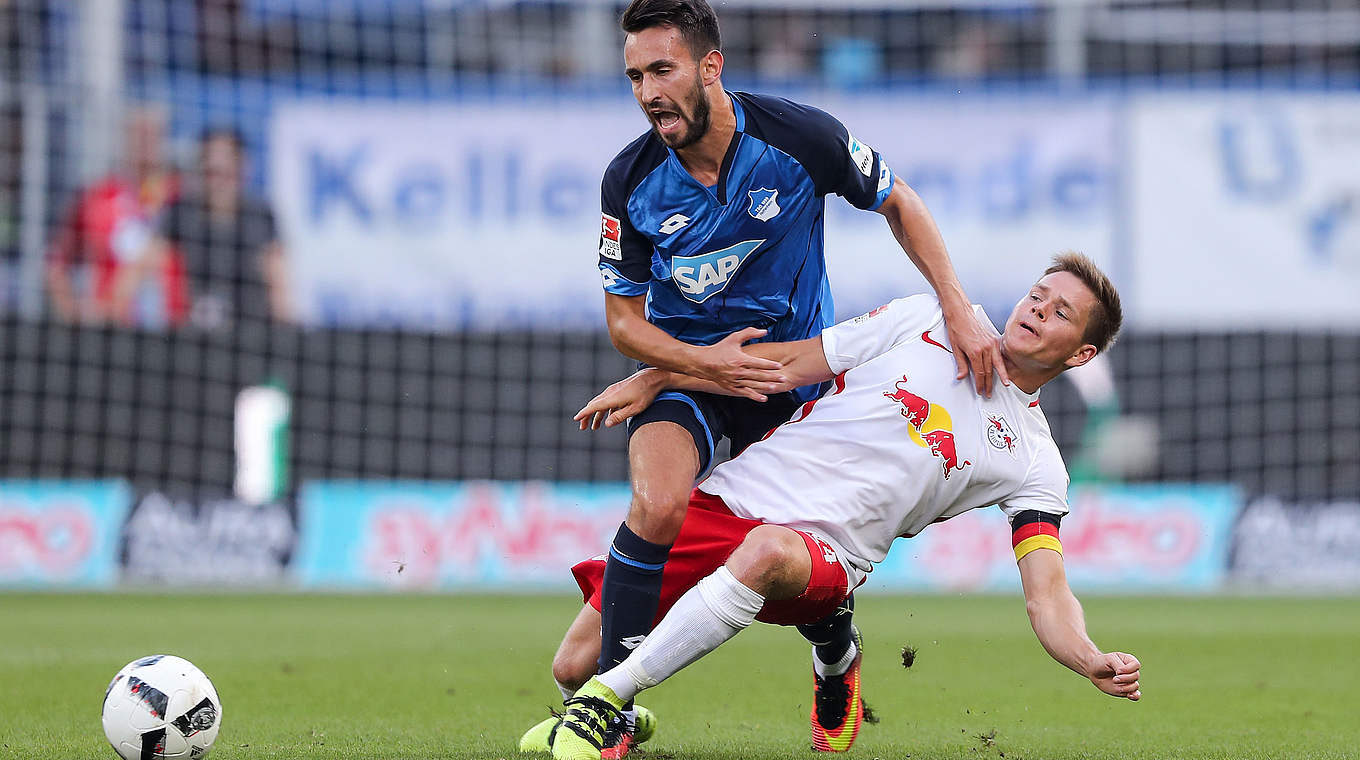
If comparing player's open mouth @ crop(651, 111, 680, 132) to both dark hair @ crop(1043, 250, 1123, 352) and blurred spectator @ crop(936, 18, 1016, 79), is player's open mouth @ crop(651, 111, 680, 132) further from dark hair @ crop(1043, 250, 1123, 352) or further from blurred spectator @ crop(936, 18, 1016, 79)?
blurred spectator @ crop(936, 18, 1016, 79)

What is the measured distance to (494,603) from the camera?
1140 cm

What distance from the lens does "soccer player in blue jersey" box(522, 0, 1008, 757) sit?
4.73 meters

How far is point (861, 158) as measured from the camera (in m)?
5.09

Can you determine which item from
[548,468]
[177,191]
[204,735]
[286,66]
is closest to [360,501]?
[548,468]

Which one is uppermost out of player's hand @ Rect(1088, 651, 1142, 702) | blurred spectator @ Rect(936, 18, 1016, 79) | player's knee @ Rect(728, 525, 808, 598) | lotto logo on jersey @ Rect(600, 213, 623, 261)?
blurred spectator @ Rect(936, 18, 1016, 79)

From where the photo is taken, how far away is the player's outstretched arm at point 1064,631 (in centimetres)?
404

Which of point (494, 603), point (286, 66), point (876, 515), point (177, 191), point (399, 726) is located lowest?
point (494, 603)

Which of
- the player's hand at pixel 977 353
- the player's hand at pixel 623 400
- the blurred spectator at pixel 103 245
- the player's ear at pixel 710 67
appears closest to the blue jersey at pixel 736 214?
the player's ear at pixel 710 67

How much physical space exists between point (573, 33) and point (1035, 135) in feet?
13.7

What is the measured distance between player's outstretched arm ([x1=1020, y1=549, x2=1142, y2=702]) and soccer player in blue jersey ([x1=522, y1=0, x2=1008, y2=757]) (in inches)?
20.7

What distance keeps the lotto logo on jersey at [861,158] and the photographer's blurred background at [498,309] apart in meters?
7.50

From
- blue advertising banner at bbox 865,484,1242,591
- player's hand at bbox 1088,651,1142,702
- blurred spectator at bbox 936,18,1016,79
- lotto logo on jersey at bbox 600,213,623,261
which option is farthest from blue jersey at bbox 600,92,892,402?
blurred spectator at bbox 936,18,1016,79

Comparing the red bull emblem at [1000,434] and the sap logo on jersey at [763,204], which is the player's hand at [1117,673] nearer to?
the red bull emblem at [1000,434]

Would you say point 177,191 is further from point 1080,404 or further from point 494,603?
point 1080,404
